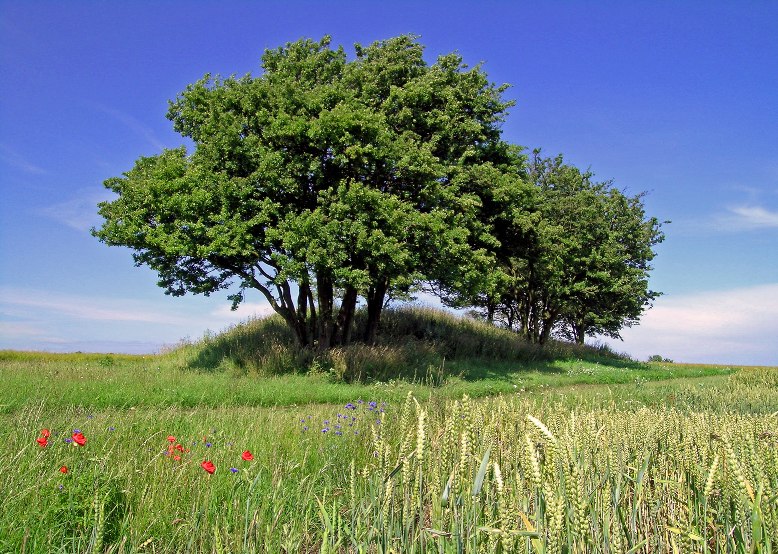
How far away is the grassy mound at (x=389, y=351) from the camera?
1853 cm

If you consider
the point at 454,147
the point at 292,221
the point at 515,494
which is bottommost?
the point at 515,494

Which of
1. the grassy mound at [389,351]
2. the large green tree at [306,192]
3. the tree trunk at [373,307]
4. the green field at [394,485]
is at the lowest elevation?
the green field at [394,485]

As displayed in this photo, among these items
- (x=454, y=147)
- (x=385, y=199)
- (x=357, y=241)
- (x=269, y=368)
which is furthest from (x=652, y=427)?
(x=454, y=147)

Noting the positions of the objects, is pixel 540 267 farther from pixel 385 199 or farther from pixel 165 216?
pixel 165 216

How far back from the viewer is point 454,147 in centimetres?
2300

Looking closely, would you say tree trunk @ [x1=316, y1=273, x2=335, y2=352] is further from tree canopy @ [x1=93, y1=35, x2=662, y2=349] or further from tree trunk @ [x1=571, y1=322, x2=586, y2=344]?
tree trunk @ [x1=571, y1=322, x2=586, y2=344]

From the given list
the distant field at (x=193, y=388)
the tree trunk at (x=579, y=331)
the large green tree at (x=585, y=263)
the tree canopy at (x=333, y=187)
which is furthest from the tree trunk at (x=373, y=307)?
the tree trunk at (x=579, y=331)

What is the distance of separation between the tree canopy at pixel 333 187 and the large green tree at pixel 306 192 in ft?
0.19

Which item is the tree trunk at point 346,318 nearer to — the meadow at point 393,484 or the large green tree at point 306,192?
the large green tree at point 306,192

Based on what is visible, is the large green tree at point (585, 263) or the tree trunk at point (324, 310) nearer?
the tree trunk at point (324, 310)

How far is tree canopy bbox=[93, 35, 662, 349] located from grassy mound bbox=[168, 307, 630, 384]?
178cm

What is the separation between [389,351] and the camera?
2003 centimetres

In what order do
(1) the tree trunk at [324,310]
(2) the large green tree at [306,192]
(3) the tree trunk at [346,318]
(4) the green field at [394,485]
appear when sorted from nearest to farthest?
(4) the green field at [394,485] → (2) the large green tree at [306,192] → (1) the tree trunk at [324,310] → (3) the tree trunk at [346,318]

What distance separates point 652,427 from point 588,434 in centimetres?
169
